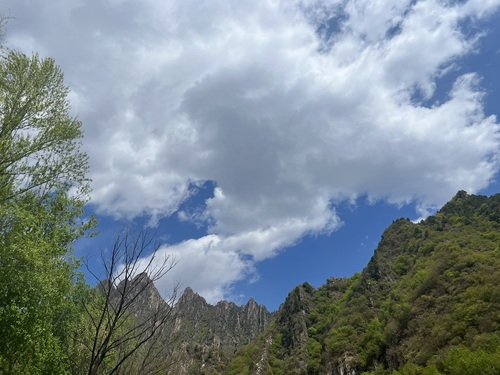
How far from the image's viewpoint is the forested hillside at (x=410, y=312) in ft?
176

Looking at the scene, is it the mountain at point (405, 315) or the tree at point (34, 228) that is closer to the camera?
the tree at point (34, 228)

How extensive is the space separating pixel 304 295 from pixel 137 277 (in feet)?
469

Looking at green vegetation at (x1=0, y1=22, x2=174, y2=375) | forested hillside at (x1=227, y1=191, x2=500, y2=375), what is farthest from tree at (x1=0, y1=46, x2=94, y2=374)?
forested hillside at (x1=227, y1=191, x2=500, y2=375)

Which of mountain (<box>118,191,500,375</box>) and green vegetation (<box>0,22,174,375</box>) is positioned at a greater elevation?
mountain (<box>118,191,500,375</box>)

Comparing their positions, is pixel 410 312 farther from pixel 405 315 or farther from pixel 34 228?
pixel 34 228

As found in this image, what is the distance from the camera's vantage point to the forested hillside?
2109 inches

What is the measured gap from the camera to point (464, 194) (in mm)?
132875

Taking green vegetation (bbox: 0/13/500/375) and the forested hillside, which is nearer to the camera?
green vegetation (bbox: 0/13/500/375)

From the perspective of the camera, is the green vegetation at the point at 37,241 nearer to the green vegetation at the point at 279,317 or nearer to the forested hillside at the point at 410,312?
the green vegetation at the point at 279,317

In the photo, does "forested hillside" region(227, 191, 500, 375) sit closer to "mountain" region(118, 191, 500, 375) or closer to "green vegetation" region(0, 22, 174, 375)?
"mountain" region(118, 191, 500, 375)

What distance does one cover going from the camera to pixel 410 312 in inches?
2889

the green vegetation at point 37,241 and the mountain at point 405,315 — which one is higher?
the mountain at point 405,315

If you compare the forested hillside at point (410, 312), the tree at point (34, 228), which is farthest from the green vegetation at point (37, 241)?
the forested hillside at point (410, 312)

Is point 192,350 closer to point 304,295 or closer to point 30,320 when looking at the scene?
point 304,295
